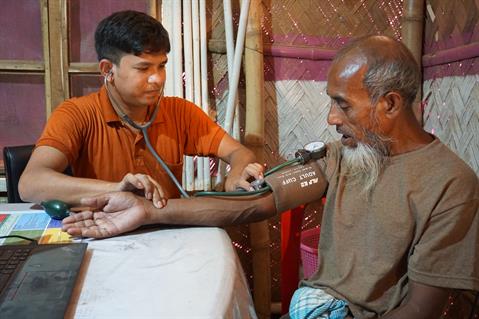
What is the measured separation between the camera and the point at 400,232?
108cm

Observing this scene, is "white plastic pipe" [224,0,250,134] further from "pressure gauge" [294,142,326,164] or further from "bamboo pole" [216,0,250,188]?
"pressure gauge" [294,142,326,164]

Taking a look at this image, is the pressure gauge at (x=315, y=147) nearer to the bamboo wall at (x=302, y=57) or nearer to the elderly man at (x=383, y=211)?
the elderly man at (x=383, y=211)

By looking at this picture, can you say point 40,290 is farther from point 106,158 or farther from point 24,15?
point 24,15

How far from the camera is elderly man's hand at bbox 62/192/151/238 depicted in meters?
1.20

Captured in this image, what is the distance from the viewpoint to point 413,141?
1.14 metres

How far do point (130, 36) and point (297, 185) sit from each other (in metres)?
0.83

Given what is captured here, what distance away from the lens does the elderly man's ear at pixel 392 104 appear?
1.10m

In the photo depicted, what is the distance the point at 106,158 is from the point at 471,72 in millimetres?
1464

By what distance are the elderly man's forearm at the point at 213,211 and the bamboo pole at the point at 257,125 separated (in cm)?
89

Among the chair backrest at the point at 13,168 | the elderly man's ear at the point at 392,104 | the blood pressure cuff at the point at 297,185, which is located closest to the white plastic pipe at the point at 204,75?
the chair backrest at the point at 13,168

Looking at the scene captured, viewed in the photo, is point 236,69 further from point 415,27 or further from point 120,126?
point 415,27

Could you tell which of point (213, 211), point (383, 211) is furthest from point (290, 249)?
point (383, 211)

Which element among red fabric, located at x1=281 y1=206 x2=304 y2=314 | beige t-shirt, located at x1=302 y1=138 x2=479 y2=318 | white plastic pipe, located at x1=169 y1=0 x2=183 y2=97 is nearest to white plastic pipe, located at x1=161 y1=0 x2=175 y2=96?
white plastic pipe, located at x1=169 y1=0 x2=183 y2=97

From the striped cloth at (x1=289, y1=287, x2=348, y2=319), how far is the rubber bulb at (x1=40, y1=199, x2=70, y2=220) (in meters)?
0.73
